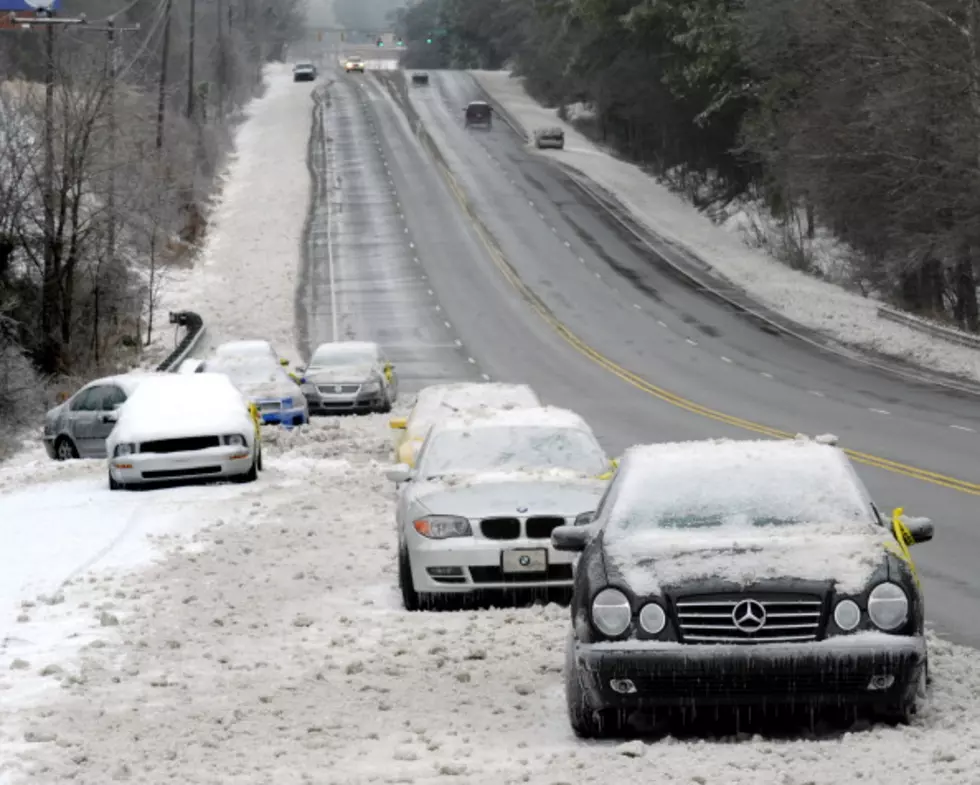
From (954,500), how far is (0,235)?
104ft

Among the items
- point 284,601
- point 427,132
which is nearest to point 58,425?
point 284,601

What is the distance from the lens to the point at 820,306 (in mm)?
58094

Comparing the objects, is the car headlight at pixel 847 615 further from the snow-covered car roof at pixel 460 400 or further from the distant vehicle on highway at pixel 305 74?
the distant vehicle on highway at pixel 305 74

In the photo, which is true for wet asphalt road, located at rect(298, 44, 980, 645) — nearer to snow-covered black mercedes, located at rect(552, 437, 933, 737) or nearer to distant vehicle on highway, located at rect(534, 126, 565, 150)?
distant vehicle on highway, located at rect(534, 126, 565, 150)

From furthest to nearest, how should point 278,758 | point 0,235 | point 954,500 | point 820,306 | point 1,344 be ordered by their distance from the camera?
point 820,306, point 0,235, point 1,344, point 954,500, point 278,758

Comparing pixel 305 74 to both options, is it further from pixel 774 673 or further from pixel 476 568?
pixel 774 673

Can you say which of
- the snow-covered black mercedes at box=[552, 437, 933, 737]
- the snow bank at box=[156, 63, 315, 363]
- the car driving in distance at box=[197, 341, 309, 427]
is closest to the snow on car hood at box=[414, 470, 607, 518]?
the snow-covered black mercedes at box=[552, 437, 933, 737]

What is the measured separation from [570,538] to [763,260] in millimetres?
61520

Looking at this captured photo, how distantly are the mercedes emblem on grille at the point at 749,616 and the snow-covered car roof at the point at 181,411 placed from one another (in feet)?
47.1

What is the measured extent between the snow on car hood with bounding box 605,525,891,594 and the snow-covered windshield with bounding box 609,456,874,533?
0.82 feet

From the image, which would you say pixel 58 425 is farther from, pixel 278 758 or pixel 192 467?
pixel 278 758

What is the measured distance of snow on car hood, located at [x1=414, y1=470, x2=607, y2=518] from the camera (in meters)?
13.2

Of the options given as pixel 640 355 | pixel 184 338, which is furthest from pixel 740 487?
pixel 184 338

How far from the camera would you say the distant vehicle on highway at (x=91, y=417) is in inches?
1145
